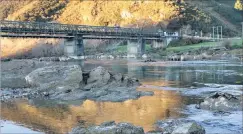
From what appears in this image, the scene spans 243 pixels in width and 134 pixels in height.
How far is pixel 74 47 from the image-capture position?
132m

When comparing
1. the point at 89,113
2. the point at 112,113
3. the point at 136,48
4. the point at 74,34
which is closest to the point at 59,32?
the point at 74,34

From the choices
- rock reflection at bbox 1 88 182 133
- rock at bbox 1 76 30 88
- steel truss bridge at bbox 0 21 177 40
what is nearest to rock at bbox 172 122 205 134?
rock reflection at bbox 1 88 182 133

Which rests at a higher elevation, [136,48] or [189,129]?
[136,48]

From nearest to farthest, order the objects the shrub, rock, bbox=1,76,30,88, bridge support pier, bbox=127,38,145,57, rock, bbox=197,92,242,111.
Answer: rock, bbox=197,92,242,111 → rock, bbox=1,76,30,88 → the shrub → bridge support pier, bbox=127,38,145,57

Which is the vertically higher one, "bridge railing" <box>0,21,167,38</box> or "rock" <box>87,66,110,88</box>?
"bridge railing" <box>0,21,167,38</box>

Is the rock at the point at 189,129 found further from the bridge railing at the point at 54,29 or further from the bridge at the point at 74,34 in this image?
the bridge railing at the point at 54,29

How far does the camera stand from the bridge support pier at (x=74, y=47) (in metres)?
132

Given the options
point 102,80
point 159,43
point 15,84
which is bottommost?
point 15,84

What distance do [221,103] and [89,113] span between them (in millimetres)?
10429

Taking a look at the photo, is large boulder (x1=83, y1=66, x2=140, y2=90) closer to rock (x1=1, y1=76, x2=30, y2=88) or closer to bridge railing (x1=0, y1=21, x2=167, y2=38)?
rock (x1=1, y1=76, x2=30, y2=88)

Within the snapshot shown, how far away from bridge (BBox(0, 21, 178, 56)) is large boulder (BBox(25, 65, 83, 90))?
61490 millimetres

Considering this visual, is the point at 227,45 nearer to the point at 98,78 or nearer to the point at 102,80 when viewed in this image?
the point at 102,80

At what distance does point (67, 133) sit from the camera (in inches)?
981

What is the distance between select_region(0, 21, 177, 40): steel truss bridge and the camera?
113062 mm
